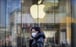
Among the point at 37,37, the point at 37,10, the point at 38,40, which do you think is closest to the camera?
the point at 37,37

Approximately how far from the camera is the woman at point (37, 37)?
51.7 ft

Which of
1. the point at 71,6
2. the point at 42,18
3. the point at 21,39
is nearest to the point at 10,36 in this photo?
the point at 21,39

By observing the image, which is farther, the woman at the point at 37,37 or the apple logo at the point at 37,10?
the apple logo at the point at 37,10

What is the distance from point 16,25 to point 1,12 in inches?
39.5

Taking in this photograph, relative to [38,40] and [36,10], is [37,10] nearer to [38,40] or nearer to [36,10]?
[36,10]

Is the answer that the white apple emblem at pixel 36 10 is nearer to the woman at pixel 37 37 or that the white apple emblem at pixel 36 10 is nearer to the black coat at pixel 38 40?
the woman at pixel 37 37

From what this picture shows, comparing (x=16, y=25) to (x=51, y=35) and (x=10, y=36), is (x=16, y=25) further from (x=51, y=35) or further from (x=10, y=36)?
(x=51, y=35)

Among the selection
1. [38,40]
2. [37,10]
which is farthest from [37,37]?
[37,10]

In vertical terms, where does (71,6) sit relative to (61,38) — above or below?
above

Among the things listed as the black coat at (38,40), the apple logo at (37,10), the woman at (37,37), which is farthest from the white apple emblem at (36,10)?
the black coat at (38,40)

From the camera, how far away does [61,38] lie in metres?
16.0

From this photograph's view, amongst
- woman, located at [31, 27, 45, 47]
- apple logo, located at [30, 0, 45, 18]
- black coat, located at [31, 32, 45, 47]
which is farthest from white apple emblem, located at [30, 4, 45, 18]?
black coat, located at [31, 32, 45, 47]

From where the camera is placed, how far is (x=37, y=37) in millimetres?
15703

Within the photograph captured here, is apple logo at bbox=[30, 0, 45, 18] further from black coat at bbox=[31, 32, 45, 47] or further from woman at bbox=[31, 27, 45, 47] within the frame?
black coat at bbox=[31, 32, 45, 47]
